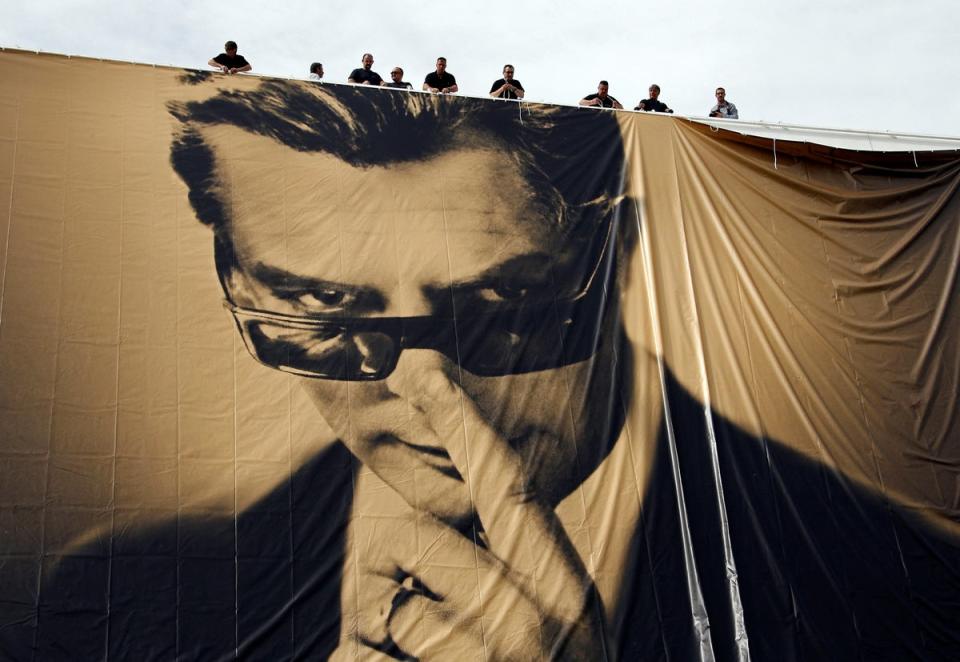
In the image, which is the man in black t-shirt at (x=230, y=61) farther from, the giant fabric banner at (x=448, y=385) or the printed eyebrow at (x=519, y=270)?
the printed eyebrow at (x=519, y=270)

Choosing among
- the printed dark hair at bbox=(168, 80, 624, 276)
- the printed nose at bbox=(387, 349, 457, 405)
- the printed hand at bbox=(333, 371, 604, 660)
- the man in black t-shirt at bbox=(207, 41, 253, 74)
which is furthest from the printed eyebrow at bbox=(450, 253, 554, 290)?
the man in black t-shirt at bbox=(207, 41, 253, 74)

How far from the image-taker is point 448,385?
32.1 feet

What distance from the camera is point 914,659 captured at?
9852mm

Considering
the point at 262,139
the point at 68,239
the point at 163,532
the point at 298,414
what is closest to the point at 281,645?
the point at 163,532

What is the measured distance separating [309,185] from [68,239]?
6.49ft

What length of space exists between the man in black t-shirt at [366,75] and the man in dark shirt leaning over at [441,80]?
1.47ft

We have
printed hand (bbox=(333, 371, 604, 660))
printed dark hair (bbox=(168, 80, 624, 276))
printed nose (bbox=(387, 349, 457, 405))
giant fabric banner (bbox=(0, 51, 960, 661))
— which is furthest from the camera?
printed dark hair (bbox=(168, 80, 624, 276))

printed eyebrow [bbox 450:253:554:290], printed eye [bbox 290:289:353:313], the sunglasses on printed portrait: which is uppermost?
printed eyebrow [bbox 450:253:554:290]

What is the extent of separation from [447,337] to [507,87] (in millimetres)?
2667

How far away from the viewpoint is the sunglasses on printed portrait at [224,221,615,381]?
957 cm

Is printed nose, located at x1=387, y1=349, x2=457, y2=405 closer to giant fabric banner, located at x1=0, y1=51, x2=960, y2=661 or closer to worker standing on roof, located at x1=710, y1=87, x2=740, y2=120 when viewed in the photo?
giant fabric banner, located at x1=0, y1=51, x2=960, y2=661

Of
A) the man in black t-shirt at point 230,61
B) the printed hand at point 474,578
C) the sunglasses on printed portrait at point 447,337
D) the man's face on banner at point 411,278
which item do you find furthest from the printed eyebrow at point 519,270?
the man in black t-shirt at point 230,61

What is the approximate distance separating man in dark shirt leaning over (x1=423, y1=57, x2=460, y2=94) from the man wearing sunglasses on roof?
1.19 ft

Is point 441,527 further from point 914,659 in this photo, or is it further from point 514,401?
point 914,659
